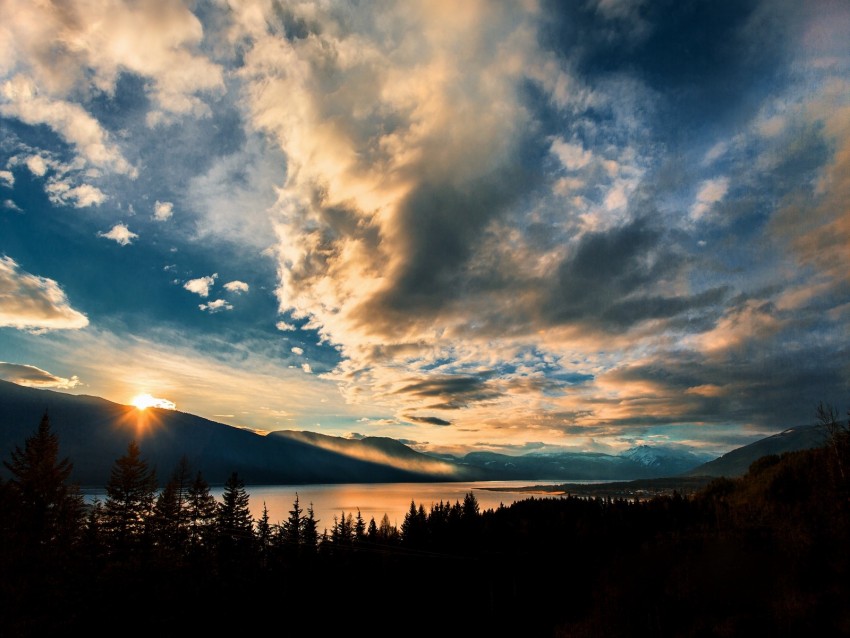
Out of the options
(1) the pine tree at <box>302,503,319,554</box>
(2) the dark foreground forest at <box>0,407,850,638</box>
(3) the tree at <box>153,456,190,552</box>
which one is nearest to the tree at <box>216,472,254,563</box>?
(2) the dark foreground forest at <box>0,407,850,638</box>

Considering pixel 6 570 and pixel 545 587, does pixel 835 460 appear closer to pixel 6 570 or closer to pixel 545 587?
pixel 545 587

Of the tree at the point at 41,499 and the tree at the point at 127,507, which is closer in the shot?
the tree at the point at 41,499

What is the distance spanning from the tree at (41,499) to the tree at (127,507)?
6375mm

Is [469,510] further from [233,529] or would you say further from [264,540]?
[233,529]

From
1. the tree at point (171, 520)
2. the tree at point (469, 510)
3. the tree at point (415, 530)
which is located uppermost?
the tree at point (171, 520)

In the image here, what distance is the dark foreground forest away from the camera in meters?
33.5

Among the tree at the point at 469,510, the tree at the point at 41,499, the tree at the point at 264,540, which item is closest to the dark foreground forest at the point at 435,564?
the tree at the point at 41,499

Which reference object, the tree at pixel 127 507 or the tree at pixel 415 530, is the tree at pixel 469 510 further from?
the tree at pixel 127 507

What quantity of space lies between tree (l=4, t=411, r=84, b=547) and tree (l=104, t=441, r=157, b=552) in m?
6.38

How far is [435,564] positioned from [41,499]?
60.8 m

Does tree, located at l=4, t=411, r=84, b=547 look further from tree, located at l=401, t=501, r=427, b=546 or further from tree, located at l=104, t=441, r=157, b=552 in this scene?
tree, located at l=401, t=501, r=427, b=546

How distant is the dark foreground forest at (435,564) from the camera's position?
33531 millimetres

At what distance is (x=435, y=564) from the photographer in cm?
7656

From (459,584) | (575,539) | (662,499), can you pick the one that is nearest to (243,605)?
(459,584)
